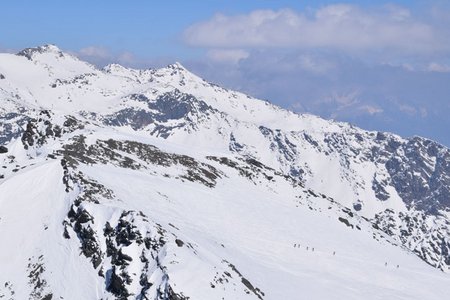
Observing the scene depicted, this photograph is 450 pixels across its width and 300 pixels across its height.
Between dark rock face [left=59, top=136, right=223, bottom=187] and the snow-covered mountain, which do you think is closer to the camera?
the snow-covered mountain

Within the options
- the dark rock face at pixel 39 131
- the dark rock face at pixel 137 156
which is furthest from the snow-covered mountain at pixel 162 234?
the dark rock face at pixel 137 156

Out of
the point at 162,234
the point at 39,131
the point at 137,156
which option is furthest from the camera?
the point at 137,156

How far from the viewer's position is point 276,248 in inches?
3184

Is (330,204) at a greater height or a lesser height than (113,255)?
lesser

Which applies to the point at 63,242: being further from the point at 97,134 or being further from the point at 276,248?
the point at 97,134

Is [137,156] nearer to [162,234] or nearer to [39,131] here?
[39,131]

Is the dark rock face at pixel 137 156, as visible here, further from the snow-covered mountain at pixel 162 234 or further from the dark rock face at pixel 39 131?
the dark rock face at pixel 39 131

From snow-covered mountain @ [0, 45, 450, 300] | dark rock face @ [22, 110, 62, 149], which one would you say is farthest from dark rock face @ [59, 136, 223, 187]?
dark rock face @ [22, 110, 62, 149]

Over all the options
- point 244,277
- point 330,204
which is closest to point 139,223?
point 244,277

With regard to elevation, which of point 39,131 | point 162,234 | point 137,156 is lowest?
point 137,156

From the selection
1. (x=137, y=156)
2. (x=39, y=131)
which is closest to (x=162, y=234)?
(x=137, y=156)

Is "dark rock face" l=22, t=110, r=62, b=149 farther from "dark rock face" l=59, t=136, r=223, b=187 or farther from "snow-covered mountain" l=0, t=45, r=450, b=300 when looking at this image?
"dark rock face" l=59, t=136, r=223, b=187

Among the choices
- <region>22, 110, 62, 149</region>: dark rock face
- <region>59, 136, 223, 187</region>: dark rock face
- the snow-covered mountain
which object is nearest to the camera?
the snow-covered mountain

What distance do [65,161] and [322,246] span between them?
38984 millimetres
